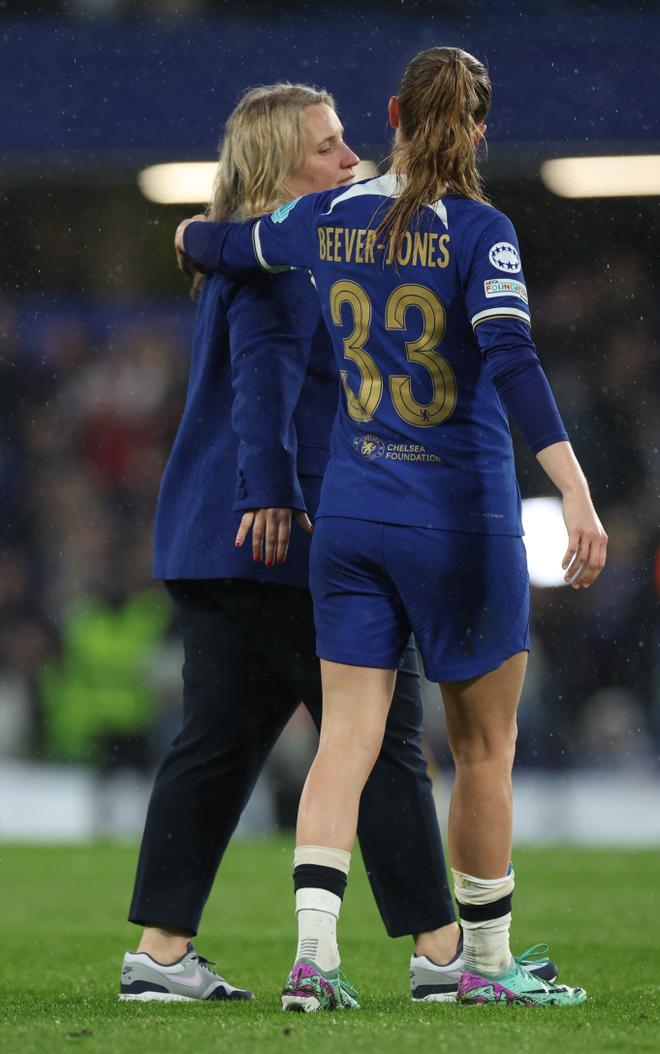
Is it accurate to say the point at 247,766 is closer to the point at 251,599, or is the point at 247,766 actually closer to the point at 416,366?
the point at 251,599

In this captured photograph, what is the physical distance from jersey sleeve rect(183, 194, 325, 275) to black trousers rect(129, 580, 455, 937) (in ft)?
1.89

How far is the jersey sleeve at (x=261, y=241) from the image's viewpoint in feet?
8.97

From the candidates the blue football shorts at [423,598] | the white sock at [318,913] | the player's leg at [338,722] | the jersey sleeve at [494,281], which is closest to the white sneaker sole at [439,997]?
the player's leg at [338,722]

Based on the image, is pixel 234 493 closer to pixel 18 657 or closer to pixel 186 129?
pixel 186 129

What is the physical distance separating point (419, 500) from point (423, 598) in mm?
156

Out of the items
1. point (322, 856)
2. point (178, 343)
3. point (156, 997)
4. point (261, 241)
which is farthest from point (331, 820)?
point (178, 343)

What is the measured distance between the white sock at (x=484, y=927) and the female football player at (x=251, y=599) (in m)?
0.12

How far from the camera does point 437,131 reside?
262 centimetres

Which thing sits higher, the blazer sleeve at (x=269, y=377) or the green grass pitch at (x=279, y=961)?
the blazer sleeve at (x=269, y=377)

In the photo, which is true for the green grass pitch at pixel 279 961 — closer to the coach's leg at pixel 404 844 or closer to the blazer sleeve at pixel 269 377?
the coach's leg at pixel 404 844

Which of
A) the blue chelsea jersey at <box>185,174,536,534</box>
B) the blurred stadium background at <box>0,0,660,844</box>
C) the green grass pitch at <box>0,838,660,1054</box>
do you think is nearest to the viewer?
the green grass pitch at <box>0,838,660,1054</box>

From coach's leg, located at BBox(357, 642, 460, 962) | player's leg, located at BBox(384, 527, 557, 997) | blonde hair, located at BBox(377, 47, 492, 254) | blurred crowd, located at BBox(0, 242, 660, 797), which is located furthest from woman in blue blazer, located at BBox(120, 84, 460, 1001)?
blurred crowd, located at BBox(0, 242, 660, 797)

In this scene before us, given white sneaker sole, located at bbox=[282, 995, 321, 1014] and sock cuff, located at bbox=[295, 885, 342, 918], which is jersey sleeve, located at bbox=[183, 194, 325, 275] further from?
white sneaker sole, located at bbox=[282, 995, 321, 1014]

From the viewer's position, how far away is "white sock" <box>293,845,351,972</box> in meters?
2.49
